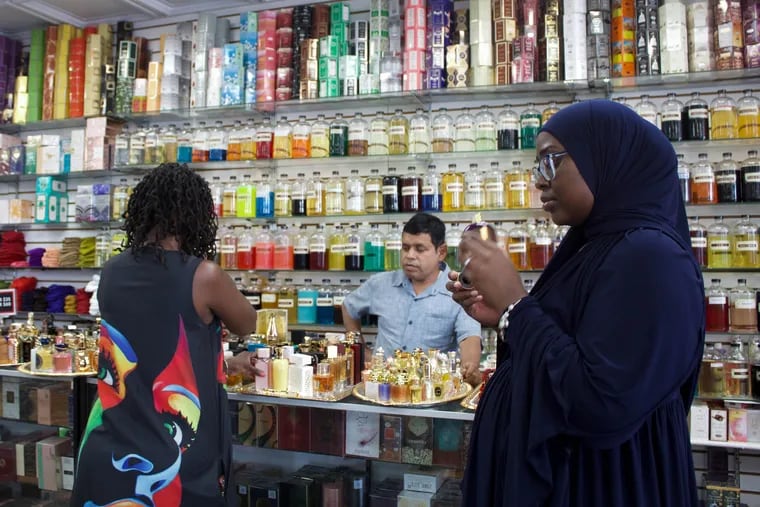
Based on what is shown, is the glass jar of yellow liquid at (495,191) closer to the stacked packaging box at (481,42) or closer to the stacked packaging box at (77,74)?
the stacked packaging box at (481,42)

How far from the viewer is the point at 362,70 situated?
439 cm

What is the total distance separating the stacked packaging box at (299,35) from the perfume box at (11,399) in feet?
8.27

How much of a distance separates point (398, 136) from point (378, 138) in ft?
0.47

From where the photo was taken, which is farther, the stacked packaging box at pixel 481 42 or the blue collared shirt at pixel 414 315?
the stacked packaging box at pixel 481 42

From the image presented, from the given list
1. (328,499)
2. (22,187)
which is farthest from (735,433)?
(22,187)

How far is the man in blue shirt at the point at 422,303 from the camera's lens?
3604 millimetres

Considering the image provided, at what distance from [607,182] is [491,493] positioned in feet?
2.12

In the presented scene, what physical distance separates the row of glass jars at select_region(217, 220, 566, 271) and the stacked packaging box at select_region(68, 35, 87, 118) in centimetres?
177

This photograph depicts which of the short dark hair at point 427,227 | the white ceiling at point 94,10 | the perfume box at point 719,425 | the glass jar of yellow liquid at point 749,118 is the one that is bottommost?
the perfume box at point 719,425

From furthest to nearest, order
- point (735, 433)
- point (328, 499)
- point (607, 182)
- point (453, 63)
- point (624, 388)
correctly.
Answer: point (453, 63) < point (735, 433) < point (328, 499) < point (607, 182) < point (624, 388)

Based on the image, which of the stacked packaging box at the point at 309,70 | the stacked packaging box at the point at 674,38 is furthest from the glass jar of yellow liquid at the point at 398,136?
the stacked packaging box at the point at 674,38

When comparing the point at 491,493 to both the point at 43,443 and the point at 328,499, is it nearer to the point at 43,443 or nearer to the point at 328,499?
the point at 328,499

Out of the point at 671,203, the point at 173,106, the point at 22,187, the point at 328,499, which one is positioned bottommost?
the point at 328,499

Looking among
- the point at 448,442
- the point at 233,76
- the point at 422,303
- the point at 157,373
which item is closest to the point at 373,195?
the point at 422,303
